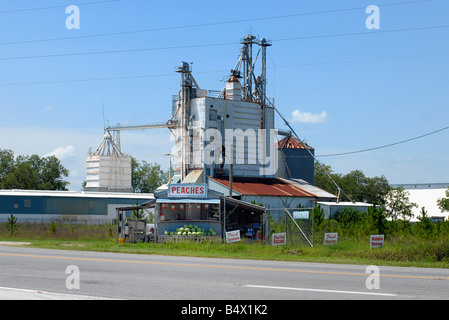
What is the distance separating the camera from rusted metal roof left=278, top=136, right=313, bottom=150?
82688 millimetres

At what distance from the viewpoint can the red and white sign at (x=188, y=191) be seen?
35812 mm

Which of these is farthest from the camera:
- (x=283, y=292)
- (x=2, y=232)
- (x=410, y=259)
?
(x=2, y=232)

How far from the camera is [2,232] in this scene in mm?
49062

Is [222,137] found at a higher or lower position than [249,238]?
higher

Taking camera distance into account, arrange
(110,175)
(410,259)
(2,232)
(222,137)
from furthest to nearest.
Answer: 1. (110,175)
2. (222,137)
3. (2,232)
4. (410,259)

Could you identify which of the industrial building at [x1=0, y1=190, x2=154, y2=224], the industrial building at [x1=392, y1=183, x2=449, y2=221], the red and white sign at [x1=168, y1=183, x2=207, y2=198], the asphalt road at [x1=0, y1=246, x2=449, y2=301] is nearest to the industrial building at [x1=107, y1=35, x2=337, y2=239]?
the industrial building at [x1=0, y1=190, x2=154, y2=224]

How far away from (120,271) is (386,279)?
7.33 metres

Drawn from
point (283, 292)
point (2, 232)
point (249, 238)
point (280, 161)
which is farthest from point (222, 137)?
point (283, 292)

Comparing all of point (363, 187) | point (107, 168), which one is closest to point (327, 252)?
point (107, 168)

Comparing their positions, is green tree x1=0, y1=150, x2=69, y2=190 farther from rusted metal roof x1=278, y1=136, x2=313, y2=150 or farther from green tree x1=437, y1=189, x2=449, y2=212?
green tree x1=437, y1=189, x2=449, y2=212

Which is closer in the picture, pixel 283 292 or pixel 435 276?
pixel 283 292

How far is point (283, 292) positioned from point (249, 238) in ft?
77.1

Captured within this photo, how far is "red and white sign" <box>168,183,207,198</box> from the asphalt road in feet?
51.2

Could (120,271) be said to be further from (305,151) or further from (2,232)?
(305,151)
